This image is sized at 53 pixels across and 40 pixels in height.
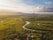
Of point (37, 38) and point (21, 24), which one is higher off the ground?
point (21, 24)

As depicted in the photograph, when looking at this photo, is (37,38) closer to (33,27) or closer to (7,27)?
(33,27)

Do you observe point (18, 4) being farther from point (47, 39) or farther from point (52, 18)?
point (47, 39)

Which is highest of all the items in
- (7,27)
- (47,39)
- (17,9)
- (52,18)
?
(17,9)

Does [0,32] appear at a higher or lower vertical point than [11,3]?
lower

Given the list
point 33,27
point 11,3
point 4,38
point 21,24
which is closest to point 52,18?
point 33,27

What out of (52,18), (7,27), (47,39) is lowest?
(47,39)

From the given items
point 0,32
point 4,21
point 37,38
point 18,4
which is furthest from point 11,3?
point 37,38

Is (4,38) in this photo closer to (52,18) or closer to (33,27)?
(33,27)
